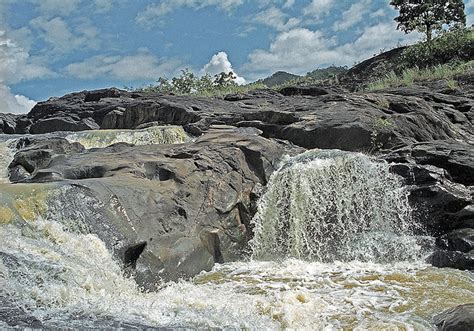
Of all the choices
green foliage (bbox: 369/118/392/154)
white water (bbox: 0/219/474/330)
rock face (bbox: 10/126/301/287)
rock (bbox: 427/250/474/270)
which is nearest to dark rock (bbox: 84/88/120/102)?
rock face (bbox: 10/126/301/287)

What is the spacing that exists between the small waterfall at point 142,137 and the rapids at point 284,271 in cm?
361

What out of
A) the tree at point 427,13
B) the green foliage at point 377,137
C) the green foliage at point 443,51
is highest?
the tree at point 427,13

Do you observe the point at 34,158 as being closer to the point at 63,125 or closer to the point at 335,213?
the point at 335,213

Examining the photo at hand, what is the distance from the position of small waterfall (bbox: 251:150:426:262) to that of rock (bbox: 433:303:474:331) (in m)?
3.35

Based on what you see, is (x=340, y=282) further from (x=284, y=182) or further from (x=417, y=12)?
(x=417, y=12)

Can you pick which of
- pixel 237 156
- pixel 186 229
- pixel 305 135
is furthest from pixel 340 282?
pixel 305 135

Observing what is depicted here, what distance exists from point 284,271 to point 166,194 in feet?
6.77

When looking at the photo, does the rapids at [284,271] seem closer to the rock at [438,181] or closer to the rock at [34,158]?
the rock at [438,181]

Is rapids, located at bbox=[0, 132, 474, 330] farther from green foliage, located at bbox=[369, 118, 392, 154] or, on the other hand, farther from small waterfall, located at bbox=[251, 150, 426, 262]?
green foliage, located at bbox=[369, 118, 392, 154]

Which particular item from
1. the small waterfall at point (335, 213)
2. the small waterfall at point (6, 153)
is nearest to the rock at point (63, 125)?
the small waterfall at point (6, 153)

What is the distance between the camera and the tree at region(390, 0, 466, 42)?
2622 cm

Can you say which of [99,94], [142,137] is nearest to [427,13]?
[99,94]

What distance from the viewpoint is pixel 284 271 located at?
7113 millimetres

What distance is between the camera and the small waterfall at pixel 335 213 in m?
8.35
